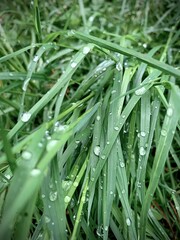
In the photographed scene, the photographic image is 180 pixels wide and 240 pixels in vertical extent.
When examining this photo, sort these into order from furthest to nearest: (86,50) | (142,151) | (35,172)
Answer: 1. (86,50)
2. (142,151)
3. (35,172)

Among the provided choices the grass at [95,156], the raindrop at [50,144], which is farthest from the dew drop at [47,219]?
the raindrop at [50,144]

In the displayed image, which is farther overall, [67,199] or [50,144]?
[67,199]

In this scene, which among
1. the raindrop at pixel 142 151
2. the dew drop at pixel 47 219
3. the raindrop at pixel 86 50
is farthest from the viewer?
the raindrop at pixel 86 50

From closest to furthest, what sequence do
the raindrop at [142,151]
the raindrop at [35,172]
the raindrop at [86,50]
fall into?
1. the raindrop at [35,172]
2. the raindrop at [142,151]
3. the raindrop at [86,50]

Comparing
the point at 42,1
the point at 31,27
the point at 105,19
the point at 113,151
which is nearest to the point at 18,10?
the point at 42,1

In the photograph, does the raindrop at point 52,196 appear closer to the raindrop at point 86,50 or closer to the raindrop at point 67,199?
the raindrop at point 67,199

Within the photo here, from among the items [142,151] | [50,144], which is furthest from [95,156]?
[50,144]

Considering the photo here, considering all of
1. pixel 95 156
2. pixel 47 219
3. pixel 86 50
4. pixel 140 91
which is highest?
pixel 86 50

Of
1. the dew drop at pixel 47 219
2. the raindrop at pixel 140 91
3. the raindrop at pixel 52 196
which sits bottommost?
the dew drop at pixel 47 219

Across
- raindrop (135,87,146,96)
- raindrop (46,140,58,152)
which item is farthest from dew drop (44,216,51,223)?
raindrop (135,87,146,96)

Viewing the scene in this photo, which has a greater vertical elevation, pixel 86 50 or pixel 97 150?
pixel 86 50

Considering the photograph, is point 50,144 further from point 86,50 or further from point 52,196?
point 86,50
